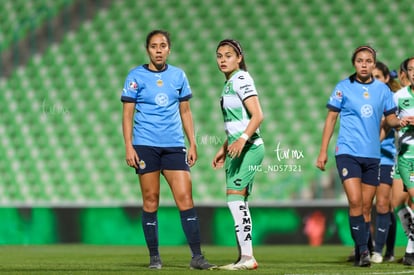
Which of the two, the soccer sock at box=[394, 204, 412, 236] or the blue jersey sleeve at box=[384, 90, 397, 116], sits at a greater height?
the blue jersey sleeve at box=[384, 90, 397, 116]

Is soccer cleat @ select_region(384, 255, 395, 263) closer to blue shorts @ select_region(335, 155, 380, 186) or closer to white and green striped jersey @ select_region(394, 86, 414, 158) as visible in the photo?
white and green striped jersey @ select_region(394, 86, 414, 158)

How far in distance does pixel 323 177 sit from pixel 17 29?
7.56 m

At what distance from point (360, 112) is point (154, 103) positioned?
5.67 feet

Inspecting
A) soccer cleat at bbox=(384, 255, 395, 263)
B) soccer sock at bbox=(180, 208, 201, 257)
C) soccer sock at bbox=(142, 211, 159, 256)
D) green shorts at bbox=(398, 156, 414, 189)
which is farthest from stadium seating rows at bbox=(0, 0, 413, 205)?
soccer sock at bbox=(180, 208, 201, 257)

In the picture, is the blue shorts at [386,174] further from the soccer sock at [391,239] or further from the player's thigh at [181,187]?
the player's thigh at [181,187]

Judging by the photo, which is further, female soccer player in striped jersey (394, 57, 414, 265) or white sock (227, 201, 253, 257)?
female soccer player in striped jersey (394, 57, 414, 265)

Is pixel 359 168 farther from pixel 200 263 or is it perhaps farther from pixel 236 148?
pixel 200 263

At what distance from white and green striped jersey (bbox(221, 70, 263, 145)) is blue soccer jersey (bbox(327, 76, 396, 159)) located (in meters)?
0.96

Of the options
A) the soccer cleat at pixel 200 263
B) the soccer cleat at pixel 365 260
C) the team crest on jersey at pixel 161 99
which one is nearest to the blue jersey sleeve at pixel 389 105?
the soccer cleat at pixel 365 260

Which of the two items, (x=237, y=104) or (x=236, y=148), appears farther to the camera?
(x=237, y=104)

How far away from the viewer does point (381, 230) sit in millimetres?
9469

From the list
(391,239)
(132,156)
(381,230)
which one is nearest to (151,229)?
(132,156)

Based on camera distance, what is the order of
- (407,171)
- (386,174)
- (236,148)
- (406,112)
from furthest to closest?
(386,174) < (406,112) < (407,171) < (236,148)

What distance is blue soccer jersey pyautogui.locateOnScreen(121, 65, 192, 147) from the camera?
798cm
